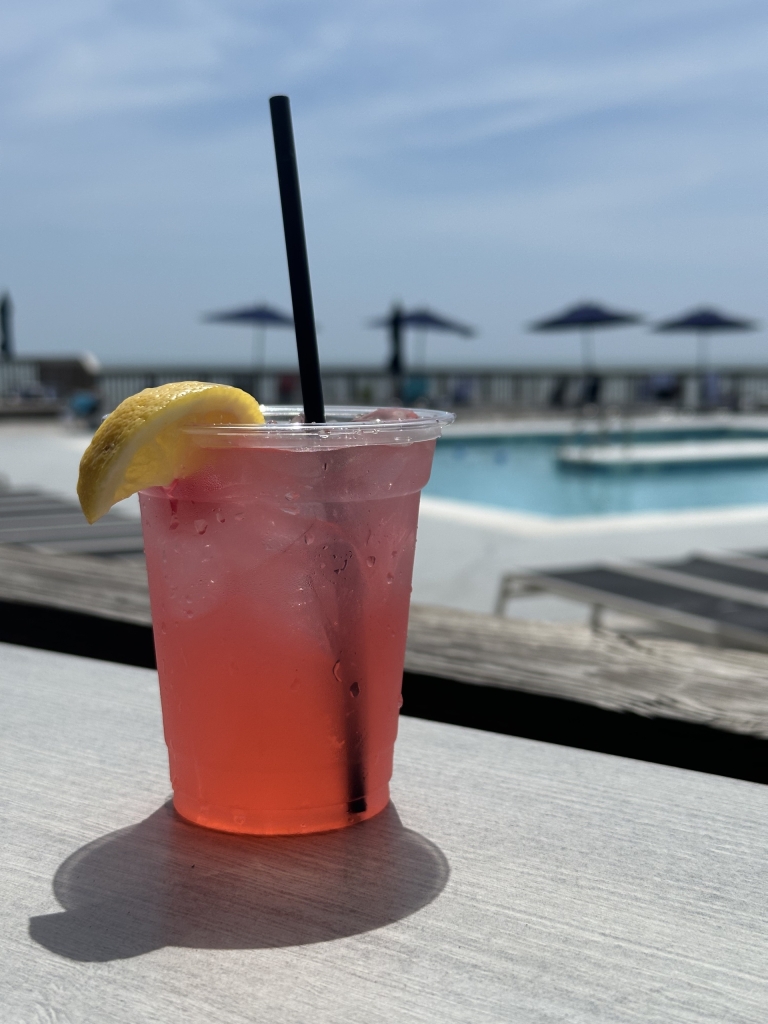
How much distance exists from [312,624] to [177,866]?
203 millimetres

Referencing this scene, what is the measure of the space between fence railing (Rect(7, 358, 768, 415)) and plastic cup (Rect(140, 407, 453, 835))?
19671mm

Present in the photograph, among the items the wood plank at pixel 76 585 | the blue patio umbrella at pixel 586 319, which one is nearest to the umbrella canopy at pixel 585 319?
the blue patio umbrella at pixel 586 319

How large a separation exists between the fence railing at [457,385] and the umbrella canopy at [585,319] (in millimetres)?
1875

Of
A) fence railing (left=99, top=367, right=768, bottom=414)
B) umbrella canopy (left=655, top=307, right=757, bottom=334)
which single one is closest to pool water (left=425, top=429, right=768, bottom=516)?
fence railing (left=99, top=367, right=768, bottom=414)

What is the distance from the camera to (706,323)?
25312 millimetres

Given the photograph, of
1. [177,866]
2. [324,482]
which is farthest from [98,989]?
[324,482]

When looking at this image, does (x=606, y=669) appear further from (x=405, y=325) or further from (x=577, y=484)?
(x=405, y=325)

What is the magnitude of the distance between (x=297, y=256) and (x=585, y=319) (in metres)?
22.8

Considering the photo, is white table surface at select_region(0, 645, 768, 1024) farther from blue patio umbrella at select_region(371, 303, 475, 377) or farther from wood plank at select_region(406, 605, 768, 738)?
blue patio umbrella at select_region(371, 303, 475, 377)

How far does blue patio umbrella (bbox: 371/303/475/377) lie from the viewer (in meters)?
25.1

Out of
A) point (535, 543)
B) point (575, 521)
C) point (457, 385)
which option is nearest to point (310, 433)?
point (535, 543)

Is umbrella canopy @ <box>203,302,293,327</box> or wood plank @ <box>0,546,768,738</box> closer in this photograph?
wood plank @ <box>0,546,768,738</box>

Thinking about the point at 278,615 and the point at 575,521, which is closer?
the point at 278,615

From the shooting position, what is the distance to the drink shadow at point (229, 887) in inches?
24.6
